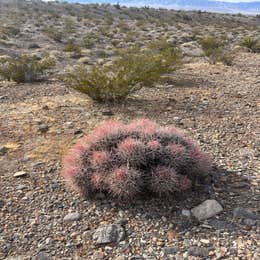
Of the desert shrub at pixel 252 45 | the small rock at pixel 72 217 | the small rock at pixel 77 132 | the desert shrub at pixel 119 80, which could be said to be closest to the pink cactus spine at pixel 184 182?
the small rock at pixel 72 217

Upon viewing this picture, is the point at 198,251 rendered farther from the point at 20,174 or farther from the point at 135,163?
the point at 20,174

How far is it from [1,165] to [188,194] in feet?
9.03

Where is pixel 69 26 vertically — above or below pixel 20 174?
below

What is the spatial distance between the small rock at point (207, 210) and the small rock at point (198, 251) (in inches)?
Result: 17.8

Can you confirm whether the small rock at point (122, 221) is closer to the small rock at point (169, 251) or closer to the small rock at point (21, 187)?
the small rock at point (169, 251)

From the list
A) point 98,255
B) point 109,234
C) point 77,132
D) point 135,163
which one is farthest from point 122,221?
point 77,132

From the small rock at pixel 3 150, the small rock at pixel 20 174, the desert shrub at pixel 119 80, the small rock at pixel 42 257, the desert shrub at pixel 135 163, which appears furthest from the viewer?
the desert shrub at pixel 119 80

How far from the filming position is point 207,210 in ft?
15.2

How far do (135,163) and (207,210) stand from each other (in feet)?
3.07

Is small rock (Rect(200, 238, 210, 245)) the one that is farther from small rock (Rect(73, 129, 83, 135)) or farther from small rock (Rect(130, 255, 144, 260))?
small rock (Rect(73, 129, 83, 135))

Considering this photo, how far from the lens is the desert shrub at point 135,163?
4738 millimetres

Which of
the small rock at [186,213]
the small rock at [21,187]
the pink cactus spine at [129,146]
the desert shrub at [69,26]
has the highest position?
the pink cactus spine at [129,146]

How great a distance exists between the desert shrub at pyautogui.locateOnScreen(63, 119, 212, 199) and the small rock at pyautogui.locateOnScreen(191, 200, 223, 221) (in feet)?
0.95

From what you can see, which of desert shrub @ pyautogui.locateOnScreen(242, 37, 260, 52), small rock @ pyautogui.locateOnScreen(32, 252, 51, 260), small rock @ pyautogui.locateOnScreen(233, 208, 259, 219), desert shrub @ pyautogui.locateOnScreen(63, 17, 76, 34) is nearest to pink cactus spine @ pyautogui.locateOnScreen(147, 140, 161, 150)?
small rock @ pyautogui.locateOnScreen(233, 208, 259, 219)
